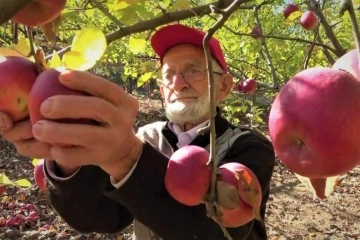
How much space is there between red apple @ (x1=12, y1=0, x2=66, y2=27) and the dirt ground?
328 centimetres

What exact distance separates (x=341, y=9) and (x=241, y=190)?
0.31 metres

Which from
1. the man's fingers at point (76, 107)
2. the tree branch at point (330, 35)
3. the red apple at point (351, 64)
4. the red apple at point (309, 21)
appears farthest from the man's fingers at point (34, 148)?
the red apple at point (309, 21)

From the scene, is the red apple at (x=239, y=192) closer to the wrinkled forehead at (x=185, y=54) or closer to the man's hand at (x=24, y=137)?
the man's hand at (x=24, y=137)

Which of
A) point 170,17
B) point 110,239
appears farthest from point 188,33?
point 110,239

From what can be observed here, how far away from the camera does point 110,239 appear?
13.0 feet

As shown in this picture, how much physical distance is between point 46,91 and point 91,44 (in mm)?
97

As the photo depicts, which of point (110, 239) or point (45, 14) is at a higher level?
point (45, 14)

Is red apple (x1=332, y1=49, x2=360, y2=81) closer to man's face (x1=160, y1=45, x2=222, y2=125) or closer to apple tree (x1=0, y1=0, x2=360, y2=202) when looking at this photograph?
apple tree (x1=0, y1=0, x2=360, y2=202)

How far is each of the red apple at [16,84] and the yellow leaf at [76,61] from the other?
0.09 meters

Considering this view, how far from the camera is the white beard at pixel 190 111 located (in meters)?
1.96

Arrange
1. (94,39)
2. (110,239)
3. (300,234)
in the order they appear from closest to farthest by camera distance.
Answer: (94,39), (110,239), (300,234)

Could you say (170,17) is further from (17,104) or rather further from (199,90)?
(199,90)

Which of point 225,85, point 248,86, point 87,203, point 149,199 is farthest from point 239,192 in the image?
point 248,86

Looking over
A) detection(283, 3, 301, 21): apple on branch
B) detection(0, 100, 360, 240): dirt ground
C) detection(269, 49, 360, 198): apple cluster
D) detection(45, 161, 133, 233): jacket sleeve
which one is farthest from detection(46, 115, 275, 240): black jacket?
detection(0, 100, 360, 240): dirt ground
